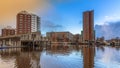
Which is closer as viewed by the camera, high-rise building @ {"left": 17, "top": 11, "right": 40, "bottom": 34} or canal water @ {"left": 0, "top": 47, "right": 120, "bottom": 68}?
canal water @ {"left": 0, "top": 47, "right": 120, "bottom": 68}

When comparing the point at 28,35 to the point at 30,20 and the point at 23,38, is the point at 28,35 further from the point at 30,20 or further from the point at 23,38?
the point at 30,20

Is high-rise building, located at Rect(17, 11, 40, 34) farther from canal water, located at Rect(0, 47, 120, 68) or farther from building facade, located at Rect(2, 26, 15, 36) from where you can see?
canal water, located at Rect(0, 47, 120, 68)

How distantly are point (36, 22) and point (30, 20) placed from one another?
6289 mm

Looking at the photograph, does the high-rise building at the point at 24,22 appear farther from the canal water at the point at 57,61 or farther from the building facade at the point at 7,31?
the canal water at the point at 57,61

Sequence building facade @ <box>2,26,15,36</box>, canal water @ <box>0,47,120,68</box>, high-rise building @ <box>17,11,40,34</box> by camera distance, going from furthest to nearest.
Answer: building facade @ <box>2,26,15,36</box> → high-rise building @ <box>17,11,40,34</box> → canal water @ <box>0,47,120,68</box>

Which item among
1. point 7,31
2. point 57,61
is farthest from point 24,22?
point 57,61

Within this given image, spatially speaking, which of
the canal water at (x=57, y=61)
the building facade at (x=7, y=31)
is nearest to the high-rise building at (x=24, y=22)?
the building facade at (x=7, y=31)

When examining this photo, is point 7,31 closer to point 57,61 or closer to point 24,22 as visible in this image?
point 24,22

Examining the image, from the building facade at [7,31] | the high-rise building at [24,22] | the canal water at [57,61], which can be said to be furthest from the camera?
the building facade at [7,31]

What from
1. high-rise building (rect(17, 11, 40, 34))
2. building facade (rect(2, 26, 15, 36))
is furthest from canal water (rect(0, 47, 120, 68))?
building facade (rect(2, 26, 15, 36))

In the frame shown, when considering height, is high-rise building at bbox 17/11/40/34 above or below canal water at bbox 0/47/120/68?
above

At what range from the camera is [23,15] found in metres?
136

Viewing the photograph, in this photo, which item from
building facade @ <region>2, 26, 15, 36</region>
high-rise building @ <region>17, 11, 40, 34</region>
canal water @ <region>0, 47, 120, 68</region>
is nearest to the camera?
canal water @ <region>0, 47, 120, 68</region>

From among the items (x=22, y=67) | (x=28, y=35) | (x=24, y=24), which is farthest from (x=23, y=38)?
(x=22, y=67)
